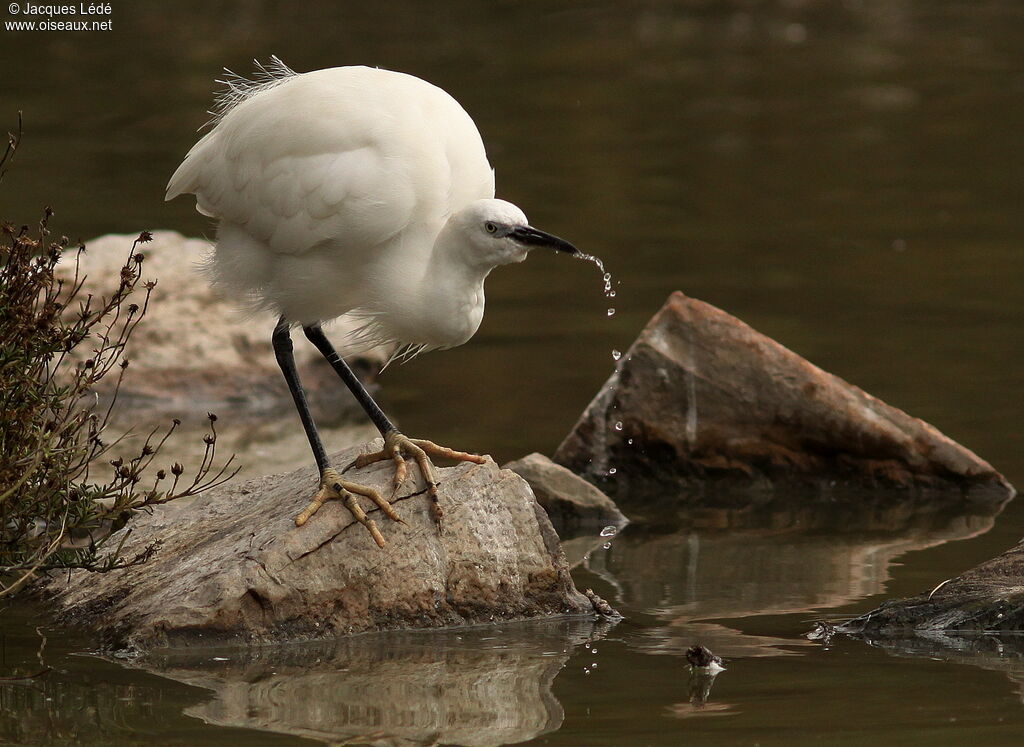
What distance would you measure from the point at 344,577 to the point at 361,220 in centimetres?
133

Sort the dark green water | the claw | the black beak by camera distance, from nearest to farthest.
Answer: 1. the dark green water
2. the black beak
3. the claw

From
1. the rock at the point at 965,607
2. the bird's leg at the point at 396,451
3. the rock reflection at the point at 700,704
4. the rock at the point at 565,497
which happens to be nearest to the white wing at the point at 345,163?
the bird's leg at the point at 396,451

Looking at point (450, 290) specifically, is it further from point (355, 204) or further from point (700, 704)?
point (700, 704)

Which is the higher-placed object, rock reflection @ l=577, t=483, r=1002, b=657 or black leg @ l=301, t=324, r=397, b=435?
black leg @ l=301, t=324, r=397, b=435

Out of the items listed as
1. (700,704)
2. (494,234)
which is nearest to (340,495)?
(494,234)

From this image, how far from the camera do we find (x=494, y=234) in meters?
6.48

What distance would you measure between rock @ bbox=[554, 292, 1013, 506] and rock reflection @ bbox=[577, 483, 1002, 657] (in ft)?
0.60

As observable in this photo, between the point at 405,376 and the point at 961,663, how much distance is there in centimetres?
624

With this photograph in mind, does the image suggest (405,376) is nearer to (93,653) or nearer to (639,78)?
(93,653)

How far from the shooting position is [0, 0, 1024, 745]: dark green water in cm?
572

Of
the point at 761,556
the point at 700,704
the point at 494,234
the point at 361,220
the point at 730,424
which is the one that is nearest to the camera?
the point at 700,704

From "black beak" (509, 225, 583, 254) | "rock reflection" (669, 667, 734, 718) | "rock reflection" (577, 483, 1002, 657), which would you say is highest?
"black beak" (509, 225, 583, 254)

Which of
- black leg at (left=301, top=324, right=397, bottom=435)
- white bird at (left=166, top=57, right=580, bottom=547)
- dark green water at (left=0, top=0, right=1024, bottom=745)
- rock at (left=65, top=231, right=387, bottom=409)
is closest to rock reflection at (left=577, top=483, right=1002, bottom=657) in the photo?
dark green water at (left=0, top=0, right=1024, bottom=745)

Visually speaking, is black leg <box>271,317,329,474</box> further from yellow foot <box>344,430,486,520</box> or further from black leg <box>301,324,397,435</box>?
yellow foot <box>344,430,486,520</box>
